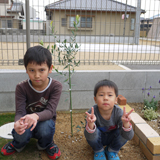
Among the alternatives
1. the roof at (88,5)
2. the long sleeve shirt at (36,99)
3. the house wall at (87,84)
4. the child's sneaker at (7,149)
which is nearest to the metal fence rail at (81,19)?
the roof at (88,5)

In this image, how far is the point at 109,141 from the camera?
2.07 meters

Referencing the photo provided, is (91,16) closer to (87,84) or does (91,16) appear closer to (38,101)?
(87,84)

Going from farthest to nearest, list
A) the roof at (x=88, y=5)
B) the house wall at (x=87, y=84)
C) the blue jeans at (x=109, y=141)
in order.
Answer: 1. the roof at (x=88, y=5)
2. the house wall at (x=87, y=84)
3. the blue jeans at (x=109, y=141)

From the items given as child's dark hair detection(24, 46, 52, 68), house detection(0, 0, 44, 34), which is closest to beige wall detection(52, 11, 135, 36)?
house detection(0, 0, 44, 34)

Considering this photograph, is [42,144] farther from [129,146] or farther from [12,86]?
[12,86]

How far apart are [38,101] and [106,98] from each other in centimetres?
75

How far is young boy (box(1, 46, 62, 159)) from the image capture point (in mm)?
1854

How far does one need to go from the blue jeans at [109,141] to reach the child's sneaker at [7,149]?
2.83 ft

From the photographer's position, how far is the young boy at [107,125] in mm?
1782

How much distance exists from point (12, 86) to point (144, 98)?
232 centimetres

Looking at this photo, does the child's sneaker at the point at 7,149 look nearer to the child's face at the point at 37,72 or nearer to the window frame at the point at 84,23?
the child's face at the point at 37,72

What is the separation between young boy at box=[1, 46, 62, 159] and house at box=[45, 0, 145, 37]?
1.66m

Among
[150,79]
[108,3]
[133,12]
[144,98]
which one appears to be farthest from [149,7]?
[144,98]

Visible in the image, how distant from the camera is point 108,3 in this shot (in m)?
3.50
